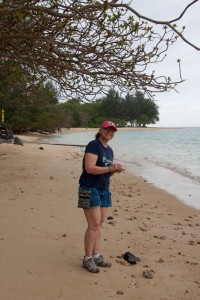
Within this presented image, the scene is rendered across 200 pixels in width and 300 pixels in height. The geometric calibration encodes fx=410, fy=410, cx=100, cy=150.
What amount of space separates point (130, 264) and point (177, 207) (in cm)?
469

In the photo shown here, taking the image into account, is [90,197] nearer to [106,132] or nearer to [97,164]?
[97,164]

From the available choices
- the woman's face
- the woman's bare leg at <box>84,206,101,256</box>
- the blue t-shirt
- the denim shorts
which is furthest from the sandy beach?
the woman's face

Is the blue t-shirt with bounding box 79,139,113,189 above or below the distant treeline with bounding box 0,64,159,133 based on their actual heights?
below

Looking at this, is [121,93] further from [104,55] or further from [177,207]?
[177,207]

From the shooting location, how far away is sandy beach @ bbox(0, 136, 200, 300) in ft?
13.6

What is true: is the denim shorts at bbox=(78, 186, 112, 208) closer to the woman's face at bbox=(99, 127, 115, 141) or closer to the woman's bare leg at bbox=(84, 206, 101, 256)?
the woman's bare leg at bbox=(84, 206, 101, 256)

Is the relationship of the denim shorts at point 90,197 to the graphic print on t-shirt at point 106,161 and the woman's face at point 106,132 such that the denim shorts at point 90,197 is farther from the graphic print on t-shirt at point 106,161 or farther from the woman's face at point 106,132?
the woman's face at point 106,132

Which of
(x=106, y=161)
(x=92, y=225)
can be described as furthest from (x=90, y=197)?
(x=106, y=161)

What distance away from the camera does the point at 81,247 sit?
5.44 m

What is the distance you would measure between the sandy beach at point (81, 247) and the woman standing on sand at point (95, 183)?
363mm

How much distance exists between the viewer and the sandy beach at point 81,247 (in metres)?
4.14

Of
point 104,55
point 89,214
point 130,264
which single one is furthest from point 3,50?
point 130,264

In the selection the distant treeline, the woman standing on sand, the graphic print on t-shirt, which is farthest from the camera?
the distant treeline

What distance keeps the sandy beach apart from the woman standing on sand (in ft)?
1.19
